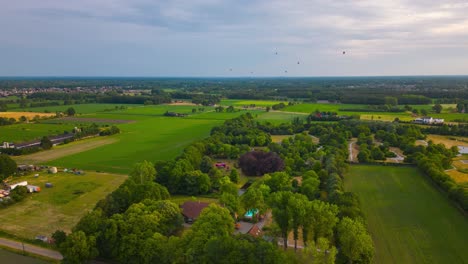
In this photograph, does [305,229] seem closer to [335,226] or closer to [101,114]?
[335,226]

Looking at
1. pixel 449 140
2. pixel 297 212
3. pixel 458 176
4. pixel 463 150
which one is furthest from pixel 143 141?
pixel 449 140

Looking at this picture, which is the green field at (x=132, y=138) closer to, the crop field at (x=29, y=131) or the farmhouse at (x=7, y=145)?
the crop field at (x=29, y=131)

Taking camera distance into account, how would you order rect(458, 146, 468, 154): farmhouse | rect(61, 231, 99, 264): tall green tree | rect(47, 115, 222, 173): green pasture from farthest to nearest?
rect(458, 146, 468, 154): farmhouse, rect(47, 115, 222, 173): green pasture, rect(61, 231, 99, 264): tall green tree

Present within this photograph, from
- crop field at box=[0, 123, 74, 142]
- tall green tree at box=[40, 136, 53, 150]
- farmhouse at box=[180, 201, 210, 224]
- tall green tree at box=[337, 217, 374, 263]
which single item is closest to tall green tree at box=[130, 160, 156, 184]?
farmhouse at box=[180, 201, 210, 224]

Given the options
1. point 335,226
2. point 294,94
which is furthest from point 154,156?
point 294,94

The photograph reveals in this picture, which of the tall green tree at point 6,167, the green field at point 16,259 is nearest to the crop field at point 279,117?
the tall green tree at point 6,167

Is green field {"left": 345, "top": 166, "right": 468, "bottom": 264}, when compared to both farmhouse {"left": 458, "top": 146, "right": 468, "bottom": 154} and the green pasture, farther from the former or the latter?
the green pasture
